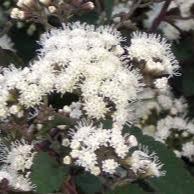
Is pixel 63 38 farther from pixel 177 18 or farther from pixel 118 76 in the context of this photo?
pixel 177 18

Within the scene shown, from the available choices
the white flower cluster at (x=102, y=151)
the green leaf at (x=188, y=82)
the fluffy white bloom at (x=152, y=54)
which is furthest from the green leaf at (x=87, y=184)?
the green leaf at (x=188, y=82)

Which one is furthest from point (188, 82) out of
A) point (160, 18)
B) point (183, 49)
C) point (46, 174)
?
point (46, 174)

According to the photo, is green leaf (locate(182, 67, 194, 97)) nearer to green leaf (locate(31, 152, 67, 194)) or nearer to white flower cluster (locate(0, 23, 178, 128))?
white flower cluster (locate(0, 23, 178, 128))

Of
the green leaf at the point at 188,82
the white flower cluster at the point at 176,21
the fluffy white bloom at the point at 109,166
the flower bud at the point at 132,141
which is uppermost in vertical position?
the white flower cluster at the point at 176,21

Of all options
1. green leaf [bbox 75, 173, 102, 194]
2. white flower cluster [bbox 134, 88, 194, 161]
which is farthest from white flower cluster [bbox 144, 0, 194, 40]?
green leaf [bbox 75, 173, 102, 194]

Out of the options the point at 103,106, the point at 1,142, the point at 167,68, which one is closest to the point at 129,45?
the point at 167,68

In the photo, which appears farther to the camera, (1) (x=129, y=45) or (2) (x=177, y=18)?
(2) (x=177, y=18)

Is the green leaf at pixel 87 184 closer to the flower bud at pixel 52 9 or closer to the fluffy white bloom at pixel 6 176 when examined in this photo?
the fluffy white bloom at pixel 6 176
